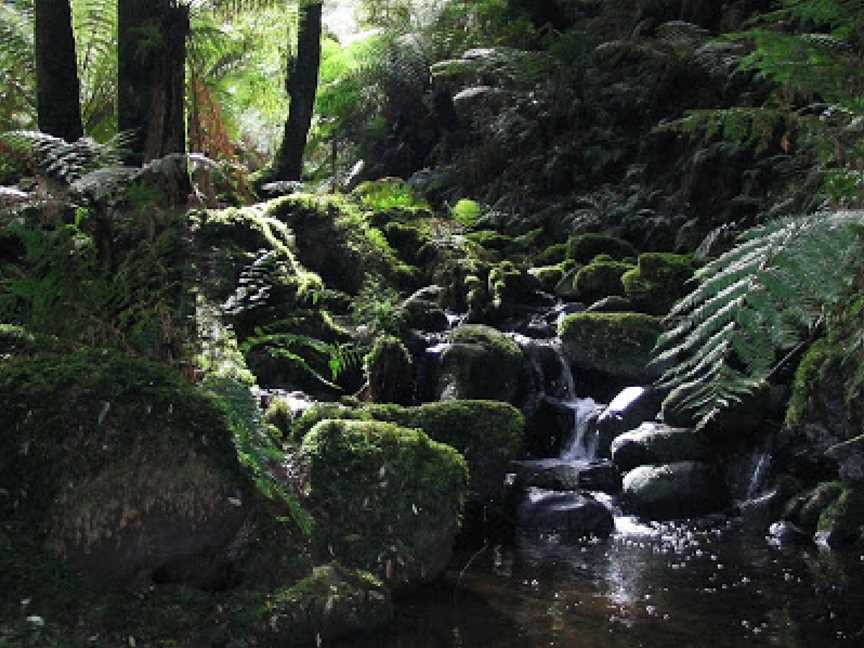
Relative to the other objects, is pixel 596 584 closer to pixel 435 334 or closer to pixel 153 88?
pixel 435 334

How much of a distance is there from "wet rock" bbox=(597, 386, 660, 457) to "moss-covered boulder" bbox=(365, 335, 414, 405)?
5.10 feet

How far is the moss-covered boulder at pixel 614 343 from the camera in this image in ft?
23.8

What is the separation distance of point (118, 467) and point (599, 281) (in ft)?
20.3

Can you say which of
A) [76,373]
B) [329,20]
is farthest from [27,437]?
[329,20]

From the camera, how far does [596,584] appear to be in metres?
4.43

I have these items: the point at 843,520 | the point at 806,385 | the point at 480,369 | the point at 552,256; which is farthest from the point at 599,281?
the point at 843,520

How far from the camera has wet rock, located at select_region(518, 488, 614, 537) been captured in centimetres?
549

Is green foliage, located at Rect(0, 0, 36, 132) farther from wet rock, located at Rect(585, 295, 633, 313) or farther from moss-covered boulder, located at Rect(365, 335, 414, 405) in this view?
wet rock, located at Rect(585, 295, 633, 313)

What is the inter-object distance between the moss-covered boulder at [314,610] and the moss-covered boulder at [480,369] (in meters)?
3.16

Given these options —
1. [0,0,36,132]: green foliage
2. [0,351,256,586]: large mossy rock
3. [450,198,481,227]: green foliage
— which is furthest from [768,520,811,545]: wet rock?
[0,0,36,132]: green foliage

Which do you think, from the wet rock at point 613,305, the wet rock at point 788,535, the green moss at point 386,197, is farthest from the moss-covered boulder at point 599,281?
the wet rock at point 788,535

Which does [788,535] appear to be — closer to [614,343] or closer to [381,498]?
[614,343]

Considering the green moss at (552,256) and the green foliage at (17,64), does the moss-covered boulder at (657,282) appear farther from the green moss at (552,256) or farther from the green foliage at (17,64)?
the green foliage at (17,64)

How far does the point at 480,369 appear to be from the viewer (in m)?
6.85
